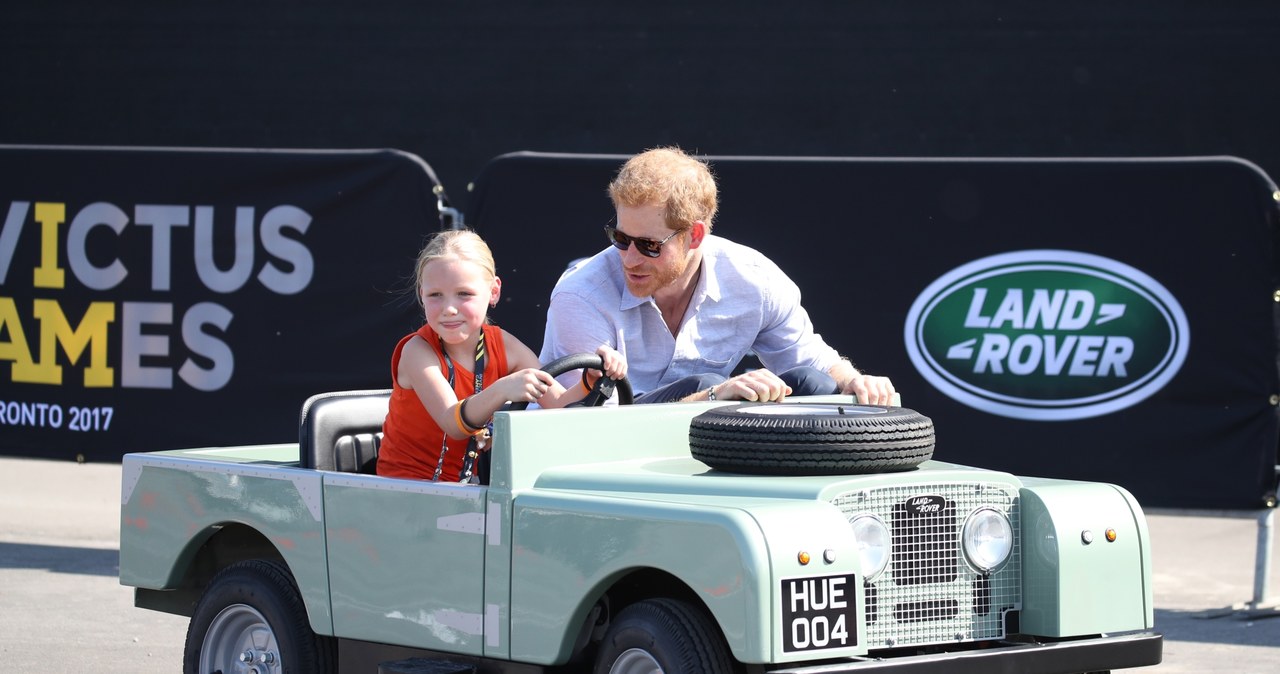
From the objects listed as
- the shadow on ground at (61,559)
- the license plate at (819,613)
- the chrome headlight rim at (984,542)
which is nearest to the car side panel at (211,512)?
the license plate at (819,613)

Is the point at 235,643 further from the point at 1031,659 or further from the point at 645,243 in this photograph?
the point at 1031,659

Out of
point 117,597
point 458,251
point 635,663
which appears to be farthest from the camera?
point 117,597

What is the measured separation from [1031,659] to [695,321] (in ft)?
5.57

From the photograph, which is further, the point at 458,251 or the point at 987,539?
the point at 458,251

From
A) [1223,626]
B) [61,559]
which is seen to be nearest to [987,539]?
[1223,626]

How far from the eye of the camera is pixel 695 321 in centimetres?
539

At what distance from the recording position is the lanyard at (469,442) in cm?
466

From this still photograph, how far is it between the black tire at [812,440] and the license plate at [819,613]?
16.2 inches

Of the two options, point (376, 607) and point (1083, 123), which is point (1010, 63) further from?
point (376, 607)

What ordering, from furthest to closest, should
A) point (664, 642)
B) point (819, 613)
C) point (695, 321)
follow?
point (695, 321)
point (664, 642)
point (819, 613)

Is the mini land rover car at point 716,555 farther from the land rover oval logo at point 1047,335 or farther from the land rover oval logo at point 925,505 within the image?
the land rover oval logo at point 1047,335

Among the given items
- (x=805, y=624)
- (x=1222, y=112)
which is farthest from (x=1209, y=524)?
(x=805, y=624)

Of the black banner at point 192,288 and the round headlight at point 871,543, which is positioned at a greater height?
the black banner at point 192,288

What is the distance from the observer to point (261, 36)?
1167 centimetres
